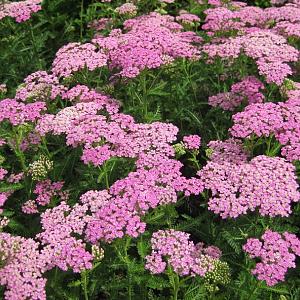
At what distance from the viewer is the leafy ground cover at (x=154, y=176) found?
155 inches

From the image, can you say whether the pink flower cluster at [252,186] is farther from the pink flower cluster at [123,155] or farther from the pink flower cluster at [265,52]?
the pink flower cluster at [265,52]

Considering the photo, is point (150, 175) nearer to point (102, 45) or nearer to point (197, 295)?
point (197, 295)

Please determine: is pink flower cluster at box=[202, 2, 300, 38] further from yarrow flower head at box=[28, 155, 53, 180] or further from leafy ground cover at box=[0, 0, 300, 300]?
yarrow flower head at box=[28, 155, 53, 180]

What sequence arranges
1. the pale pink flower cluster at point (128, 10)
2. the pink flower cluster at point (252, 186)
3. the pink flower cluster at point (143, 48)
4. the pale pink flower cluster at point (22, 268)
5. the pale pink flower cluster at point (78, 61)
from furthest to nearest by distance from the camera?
1. the pale pink flower cluster at point (128, 10)
2. the pale pink flower cluster at point (78, 61)
3. the pink flower cluster at point (143, 48)
4. the pink flower cluster at point (252, 186)
5. the pale pink flower cluster at point (22, 268)

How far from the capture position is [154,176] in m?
4.35

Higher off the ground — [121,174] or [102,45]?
[102,45]

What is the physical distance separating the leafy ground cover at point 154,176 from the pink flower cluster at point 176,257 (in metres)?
0.01

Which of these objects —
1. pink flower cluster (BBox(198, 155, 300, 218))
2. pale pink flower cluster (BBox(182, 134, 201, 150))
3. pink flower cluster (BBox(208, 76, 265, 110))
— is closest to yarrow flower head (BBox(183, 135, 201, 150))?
pale pink flower cluster (BBox(182, 134, 201, 150))

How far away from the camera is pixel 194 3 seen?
28.2 ft

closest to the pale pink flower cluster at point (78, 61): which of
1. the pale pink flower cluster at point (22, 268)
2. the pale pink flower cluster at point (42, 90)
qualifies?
the pale pink flower cluster at point (42, 90)

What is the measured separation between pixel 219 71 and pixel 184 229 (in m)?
2.54

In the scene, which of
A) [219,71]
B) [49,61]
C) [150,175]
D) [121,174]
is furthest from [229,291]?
[49,61]

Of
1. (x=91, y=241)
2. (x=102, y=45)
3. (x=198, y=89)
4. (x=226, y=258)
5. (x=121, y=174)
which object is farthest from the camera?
(x=198, y=89)

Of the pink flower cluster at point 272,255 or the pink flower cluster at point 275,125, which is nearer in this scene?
the pink flower cluster at point 272,255
